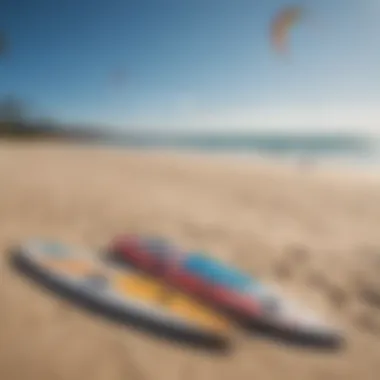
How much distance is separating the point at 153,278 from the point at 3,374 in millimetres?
1191

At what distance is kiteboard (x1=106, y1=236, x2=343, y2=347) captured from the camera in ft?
9.12

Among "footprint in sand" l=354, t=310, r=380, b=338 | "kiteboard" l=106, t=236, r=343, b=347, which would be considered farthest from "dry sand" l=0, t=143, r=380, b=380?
"kiteboard" l=106, t=236, r=343, b=347

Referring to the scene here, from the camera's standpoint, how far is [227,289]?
2.98 meters

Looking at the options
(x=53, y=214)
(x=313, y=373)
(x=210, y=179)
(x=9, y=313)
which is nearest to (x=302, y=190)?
(x=210, y=179)

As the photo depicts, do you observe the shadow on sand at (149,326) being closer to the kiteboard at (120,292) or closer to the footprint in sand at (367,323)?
the kiteboard at (120,292)

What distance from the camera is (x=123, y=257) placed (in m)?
3.39

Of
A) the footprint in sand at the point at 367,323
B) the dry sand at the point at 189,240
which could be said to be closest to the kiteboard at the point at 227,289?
the dry sand at the point at 189,240

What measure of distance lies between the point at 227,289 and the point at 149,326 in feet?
1.92

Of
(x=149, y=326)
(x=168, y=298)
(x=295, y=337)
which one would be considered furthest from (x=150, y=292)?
(x=295, y=337)

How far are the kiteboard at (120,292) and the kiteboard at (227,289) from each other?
0.10 meters

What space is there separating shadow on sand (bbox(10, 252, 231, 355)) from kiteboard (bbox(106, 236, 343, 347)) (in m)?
0.33

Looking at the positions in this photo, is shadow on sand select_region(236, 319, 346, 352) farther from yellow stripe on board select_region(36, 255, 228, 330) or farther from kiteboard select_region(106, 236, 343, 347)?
yellow stripe on board select_region(36, 255, 228, 330)

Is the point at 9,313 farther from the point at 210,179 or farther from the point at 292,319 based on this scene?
the point at 210,179

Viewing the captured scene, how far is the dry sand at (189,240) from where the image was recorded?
2.39m
